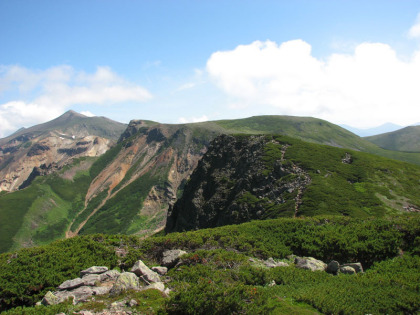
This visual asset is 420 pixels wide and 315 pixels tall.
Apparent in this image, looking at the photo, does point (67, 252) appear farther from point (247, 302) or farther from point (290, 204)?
point (290, 204)

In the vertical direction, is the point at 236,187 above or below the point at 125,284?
below

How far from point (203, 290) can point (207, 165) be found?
84.8 meters

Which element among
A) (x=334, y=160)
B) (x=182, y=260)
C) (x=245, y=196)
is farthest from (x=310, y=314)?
(x=334, y=160)

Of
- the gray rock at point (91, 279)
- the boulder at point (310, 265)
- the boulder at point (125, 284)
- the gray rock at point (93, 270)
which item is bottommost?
the boulder at point (310, 265)

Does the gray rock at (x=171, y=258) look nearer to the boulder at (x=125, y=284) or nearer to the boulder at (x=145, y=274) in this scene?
the boulder at (x=145, y=274)

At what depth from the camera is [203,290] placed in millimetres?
13430

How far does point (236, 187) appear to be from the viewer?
249 ft

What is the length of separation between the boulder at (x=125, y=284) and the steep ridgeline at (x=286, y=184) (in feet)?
128

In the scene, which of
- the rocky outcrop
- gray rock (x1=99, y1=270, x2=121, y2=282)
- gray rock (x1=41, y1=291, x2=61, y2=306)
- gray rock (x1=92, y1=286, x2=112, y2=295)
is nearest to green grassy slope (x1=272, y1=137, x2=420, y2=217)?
the rocky outcrop

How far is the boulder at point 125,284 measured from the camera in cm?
1544

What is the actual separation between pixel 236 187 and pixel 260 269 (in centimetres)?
5733

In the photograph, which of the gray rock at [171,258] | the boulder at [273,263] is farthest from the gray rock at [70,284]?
the boulder at [273,263]

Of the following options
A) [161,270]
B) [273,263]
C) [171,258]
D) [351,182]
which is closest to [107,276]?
[161,270]

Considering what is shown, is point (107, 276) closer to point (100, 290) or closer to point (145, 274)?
point (100, 290)
